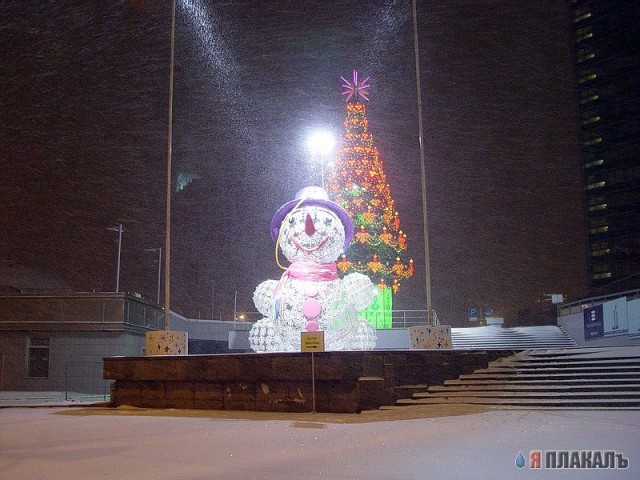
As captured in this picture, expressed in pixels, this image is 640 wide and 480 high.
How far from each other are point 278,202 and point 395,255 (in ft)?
69.1

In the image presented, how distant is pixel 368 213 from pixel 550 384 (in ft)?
66.0

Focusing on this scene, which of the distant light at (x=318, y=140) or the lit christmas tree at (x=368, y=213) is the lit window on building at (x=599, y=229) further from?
the distant light at (x=318, y=140)

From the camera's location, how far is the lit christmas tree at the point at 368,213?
32.3m

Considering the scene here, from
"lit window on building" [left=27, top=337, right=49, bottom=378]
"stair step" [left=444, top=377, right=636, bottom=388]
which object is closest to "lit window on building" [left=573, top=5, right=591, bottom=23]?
"lit window on building" [left=27, top=337, right=49, bottom=378]

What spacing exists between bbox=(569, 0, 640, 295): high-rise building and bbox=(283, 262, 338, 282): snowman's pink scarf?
60967 millimetres

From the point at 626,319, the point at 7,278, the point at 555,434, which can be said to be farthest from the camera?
the point at 7,278

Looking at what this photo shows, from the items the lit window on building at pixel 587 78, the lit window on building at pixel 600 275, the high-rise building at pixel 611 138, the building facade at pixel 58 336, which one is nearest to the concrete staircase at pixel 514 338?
the building facade at pixel 58 336

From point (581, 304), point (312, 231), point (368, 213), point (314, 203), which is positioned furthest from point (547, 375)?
point (368, 213)

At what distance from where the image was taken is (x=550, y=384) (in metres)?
12.8

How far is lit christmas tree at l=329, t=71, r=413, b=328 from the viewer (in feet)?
106

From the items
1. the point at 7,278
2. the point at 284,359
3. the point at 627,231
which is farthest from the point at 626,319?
the point at 627,231

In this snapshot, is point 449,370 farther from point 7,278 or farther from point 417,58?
point 7,278

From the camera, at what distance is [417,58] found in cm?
1582

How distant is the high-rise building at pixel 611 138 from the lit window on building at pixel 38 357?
2376 inches
